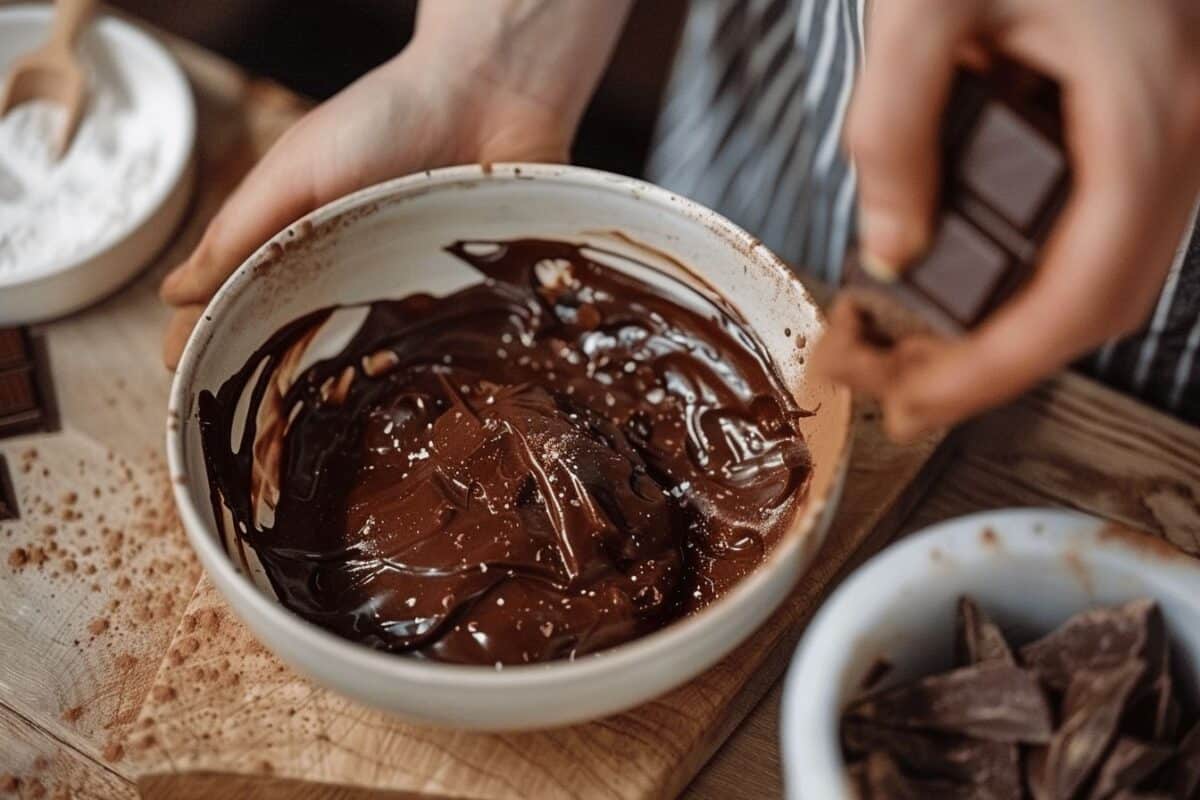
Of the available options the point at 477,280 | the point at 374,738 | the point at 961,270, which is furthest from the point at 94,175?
the point at 961,270

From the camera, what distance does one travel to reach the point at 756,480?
123 centimetres

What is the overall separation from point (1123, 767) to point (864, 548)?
0.41 m

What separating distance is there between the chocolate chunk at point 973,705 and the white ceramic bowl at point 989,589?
3 cm

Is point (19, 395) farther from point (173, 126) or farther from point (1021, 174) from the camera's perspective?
point (1021, 174)

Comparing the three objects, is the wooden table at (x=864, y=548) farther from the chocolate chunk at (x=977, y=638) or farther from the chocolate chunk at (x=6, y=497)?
the chocolate chunk at (x=977, y=638)

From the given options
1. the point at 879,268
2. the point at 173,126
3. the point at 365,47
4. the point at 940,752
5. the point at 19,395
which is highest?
the point at 879,268

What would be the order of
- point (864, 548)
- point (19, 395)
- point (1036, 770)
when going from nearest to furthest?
point (1036, 770) < point (864, 548) < point (19, 395)

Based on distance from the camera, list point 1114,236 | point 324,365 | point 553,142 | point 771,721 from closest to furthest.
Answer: point 1114,236 → point 771,721 → point 324,365 → point 553,142

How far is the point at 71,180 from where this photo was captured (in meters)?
1.59

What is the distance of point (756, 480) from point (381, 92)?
607mm

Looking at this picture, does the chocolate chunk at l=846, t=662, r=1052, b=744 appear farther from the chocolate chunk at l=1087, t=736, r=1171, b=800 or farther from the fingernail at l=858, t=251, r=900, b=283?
the fingernail at l=858, t=251, r=900, b=283

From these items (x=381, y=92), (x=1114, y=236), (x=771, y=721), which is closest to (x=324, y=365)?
(x=381, y=92)

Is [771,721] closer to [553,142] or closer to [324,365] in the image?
[324,365]

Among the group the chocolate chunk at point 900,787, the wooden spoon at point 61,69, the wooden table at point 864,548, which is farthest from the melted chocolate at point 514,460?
the wooden spoon at point 61,69
